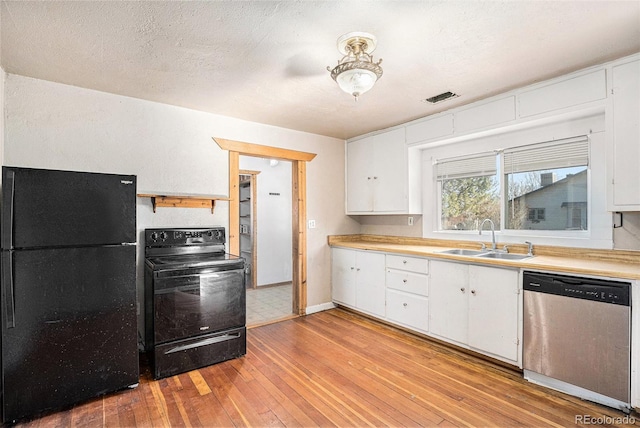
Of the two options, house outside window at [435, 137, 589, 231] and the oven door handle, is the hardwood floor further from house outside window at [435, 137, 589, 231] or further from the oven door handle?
house outside window at [435, 137, 589, 231]

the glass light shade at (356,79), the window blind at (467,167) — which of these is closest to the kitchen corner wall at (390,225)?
the window blind at (467,167)

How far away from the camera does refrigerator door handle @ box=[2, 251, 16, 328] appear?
1.91 meters

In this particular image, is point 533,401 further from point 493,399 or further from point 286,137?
point 286,137

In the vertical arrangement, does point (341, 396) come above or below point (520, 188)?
below

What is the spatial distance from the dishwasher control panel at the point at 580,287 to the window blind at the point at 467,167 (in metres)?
1.31

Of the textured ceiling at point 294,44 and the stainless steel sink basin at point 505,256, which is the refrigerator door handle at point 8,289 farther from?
the stainless steel sink basin at point 505,256

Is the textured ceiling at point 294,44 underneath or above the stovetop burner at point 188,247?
above

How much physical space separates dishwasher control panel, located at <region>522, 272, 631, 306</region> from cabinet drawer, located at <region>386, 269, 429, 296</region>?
913 millimetres

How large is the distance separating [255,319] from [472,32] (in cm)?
347

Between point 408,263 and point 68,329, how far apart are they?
2.85m

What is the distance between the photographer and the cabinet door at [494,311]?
248cm

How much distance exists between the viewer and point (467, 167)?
347 cm

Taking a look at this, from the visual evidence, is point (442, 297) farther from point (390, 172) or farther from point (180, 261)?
point (180, 261)

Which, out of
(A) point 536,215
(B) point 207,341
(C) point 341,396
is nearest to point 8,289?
(B) point 207,341
